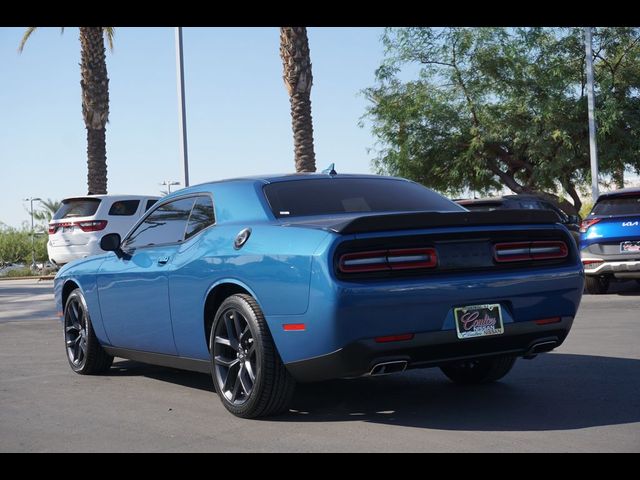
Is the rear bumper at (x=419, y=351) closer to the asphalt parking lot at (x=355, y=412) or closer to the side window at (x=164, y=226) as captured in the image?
the asphalt parking lot at (x=355, y=412)

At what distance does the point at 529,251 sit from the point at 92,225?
Answer: 14372 mm

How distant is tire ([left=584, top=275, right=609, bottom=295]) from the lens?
49.8 ft

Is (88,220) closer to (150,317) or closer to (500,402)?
(150,317)

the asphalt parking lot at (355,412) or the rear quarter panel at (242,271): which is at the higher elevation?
the rear quarter panel at (242,271)

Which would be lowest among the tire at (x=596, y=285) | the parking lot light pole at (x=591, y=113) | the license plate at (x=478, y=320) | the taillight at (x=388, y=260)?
the tire at (x=596, y=285)

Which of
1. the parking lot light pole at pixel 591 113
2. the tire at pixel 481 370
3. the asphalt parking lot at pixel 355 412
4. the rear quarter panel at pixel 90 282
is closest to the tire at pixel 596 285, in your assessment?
the asphalt parking lot at pixel 355 412

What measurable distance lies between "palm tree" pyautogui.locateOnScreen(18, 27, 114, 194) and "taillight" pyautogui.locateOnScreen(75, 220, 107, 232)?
11.5 metres

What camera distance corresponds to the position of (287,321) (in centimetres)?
553

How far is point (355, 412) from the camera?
6160mm

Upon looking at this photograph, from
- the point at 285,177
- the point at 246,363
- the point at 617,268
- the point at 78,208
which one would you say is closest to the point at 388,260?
the point at 246,363

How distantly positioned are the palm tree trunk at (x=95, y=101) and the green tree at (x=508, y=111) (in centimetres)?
904

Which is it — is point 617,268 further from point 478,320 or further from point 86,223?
point 86,223

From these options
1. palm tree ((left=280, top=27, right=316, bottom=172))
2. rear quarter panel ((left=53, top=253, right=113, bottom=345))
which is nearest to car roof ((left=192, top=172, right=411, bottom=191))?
rear quarter panel ((left=53, top=253, right=113, bottom=345))

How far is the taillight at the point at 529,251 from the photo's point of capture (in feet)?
19.0
